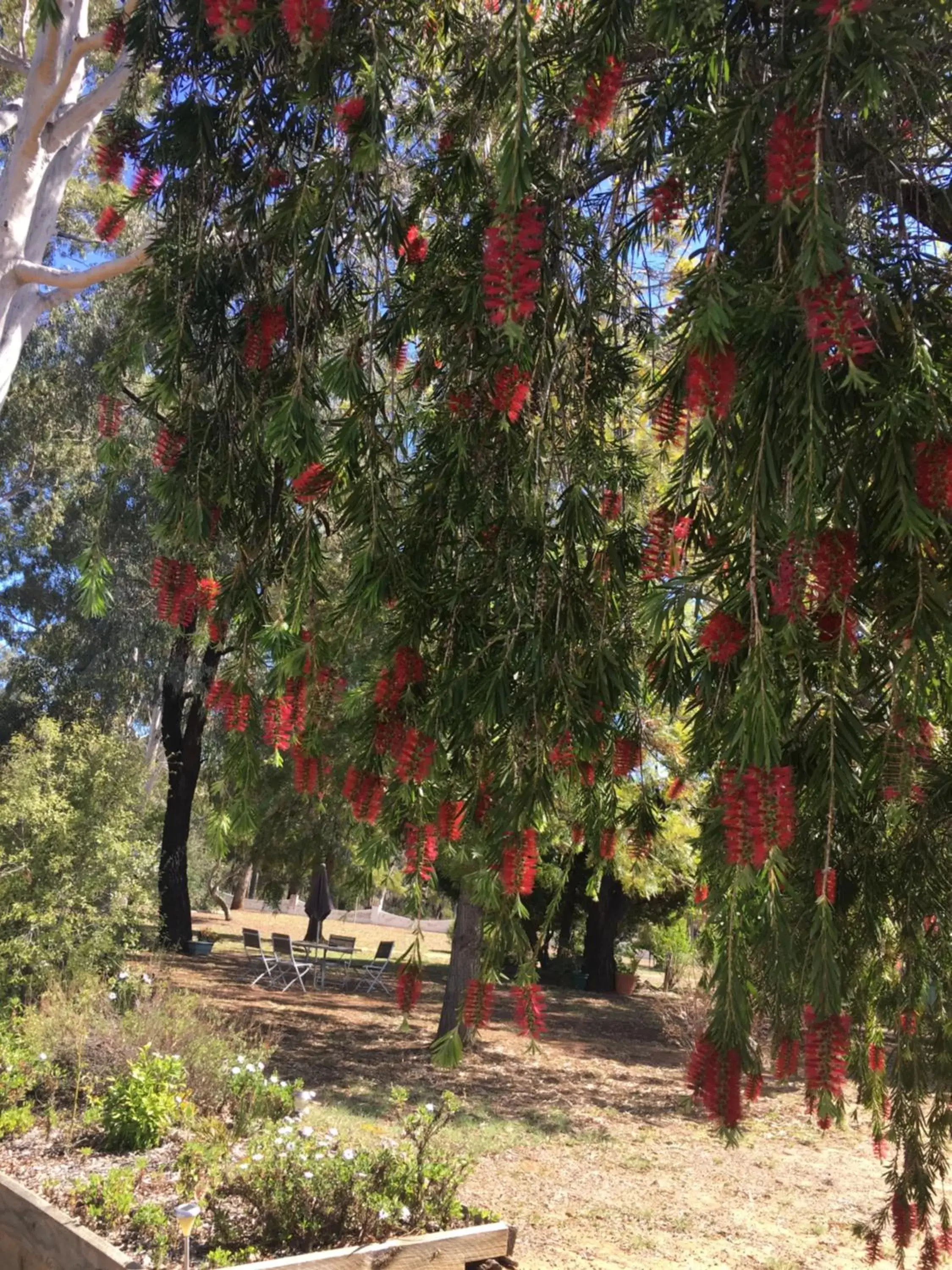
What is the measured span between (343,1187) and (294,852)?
46.3 feet

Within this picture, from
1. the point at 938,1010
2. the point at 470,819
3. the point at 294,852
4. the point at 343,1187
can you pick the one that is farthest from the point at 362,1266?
the point at 294,852

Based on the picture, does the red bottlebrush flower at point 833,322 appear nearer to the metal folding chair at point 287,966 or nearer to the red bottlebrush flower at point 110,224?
the red bottlebrush flower at point 110,224

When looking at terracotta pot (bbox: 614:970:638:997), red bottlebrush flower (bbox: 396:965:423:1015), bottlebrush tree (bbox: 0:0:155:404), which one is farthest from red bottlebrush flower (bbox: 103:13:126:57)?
terracotta pot (bbox: 614:970:638:997)

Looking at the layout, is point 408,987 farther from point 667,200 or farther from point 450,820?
point 667,200

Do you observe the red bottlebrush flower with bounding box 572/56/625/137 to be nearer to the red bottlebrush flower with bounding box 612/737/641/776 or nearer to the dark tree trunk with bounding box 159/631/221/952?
the red bottlebrush flower with bounding box 612/737/641/776

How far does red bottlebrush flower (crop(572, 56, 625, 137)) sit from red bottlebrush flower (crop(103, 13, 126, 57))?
1452 mm

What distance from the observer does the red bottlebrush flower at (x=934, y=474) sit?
5.10 feet

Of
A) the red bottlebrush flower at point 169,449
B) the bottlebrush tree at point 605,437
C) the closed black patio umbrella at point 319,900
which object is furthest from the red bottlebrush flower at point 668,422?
the closed black patio umbrella at point 319,900

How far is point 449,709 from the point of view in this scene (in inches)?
85.4

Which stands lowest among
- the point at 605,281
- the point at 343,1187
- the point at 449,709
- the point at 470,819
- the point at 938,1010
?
the point at 343,1187

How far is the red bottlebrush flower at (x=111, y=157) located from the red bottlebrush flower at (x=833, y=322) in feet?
7.13

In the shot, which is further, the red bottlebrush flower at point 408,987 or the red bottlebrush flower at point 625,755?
the red bottlebrush flower at point 625,755

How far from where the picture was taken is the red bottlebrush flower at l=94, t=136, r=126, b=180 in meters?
2.89

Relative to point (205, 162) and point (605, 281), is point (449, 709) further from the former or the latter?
point (205, 162)
